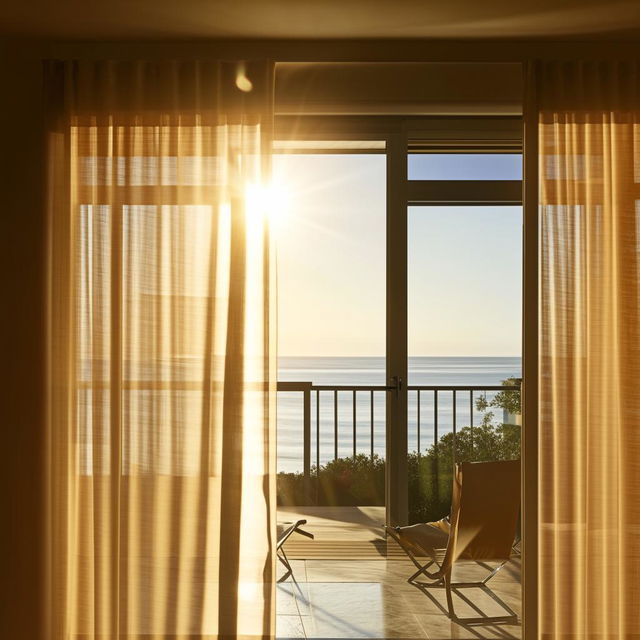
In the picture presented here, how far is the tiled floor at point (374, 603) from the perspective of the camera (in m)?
3.33

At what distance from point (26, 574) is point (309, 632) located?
141 centimetres

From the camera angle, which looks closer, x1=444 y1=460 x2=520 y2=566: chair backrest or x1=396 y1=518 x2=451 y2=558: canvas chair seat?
x1=444 y1=460 x2=520 y2=566: chair backrest

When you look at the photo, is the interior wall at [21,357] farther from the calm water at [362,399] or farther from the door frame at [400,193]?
the calm water at [362,399]

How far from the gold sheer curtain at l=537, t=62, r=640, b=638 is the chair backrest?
838 mm

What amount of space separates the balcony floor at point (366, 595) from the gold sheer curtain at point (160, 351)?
0.92 meters

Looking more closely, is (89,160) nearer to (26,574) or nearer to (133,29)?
(133,29)

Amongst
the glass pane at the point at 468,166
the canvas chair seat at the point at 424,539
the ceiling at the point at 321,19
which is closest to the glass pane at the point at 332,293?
the glass pane at the point at 468,166

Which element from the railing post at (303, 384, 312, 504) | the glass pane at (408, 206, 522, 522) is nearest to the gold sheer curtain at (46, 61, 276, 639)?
A: the railing post at (303, 384, 312, 504)

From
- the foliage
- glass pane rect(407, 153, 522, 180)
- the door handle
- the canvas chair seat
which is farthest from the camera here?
the foliage

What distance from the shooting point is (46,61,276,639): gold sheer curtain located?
263 cm

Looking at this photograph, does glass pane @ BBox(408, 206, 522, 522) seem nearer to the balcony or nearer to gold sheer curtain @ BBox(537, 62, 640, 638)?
the balcony

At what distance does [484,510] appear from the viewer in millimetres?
3514

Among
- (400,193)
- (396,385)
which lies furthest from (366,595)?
(400,193)

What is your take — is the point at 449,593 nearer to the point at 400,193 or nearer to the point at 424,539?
the point at 424,539
